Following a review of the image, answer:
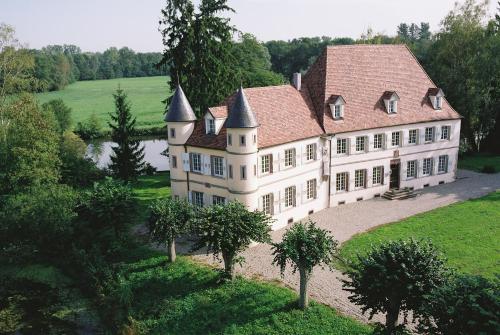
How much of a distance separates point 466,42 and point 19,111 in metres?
44.5

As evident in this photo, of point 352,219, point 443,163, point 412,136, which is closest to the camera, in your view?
point 352,219

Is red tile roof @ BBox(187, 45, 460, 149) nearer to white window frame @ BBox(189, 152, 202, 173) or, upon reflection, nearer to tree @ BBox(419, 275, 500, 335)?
white window frame @ BBox(189, 152, 202, 173)

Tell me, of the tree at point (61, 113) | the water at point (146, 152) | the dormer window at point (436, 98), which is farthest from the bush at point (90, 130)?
the dormer window at point (436, 98)

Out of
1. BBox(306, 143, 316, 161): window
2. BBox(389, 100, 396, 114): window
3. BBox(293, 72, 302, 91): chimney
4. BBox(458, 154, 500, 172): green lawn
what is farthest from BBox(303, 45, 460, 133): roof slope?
BBox(458, 154, 500, 172): green lawn

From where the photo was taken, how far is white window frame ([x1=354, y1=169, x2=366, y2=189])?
38281mm

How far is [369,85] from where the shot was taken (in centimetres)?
3956

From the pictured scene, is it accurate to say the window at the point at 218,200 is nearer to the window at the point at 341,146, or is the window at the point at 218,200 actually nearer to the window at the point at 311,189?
the window at the point at 311,189

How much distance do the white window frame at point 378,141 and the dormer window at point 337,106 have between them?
364 cm

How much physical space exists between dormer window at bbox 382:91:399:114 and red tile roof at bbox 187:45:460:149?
34 cm

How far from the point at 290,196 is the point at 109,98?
9794 centimetres

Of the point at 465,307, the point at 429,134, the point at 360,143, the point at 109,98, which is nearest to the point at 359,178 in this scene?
the point at 360,143

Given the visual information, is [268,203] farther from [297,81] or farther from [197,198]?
[297,81]

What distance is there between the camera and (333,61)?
3947 centimetres

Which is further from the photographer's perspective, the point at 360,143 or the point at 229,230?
the point at 360,143
